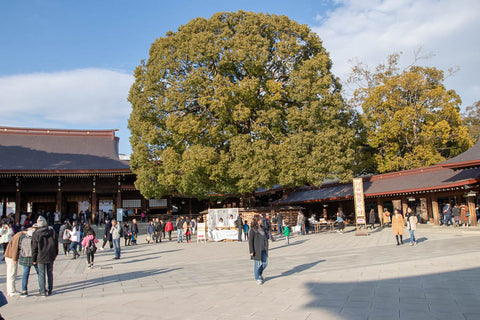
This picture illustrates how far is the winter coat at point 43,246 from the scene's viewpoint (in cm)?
845

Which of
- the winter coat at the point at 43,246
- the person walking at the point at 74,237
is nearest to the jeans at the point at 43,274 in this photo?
the winter coat at the point at 43,246

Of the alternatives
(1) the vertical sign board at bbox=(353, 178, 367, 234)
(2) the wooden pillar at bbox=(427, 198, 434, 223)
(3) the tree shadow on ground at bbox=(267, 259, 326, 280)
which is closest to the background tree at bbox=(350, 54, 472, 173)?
(2) the wooden pillar at bbox=(427, 198, 434, 223)

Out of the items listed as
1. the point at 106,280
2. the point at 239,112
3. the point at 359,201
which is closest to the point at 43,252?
the point at 106,280

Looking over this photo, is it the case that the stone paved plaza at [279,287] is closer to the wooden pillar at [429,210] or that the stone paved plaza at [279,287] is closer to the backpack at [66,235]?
the backpack at [66,235]

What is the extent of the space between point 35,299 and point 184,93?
15891 millimetres

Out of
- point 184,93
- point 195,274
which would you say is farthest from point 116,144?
point 195,274

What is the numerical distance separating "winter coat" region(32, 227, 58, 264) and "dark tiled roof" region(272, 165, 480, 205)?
62.4 feet

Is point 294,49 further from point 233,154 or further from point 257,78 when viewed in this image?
point 233,154

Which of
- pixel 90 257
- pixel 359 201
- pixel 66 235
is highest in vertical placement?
pixel 359 201

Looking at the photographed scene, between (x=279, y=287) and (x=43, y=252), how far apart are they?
555 centimetres

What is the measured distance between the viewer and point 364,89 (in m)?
30.7

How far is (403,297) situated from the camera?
287 inches

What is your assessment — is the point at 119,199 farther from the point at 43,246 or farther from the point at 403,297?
the point at 403,297

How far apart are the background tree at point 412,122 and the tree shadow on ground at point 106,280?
21.8m
